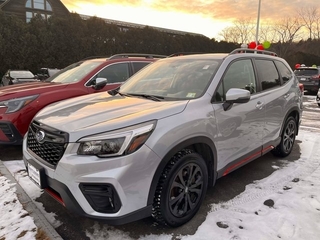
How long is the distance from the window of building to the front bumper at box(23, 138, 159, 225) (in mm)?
29393

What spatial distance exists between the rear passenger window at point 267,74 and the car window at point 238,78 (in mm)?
207

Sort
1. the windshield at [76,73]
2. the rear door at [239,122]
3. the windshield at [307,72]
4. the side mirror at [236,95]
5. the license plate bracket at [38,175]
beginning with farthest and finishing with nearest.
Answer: the windshield at [307,72]
the windshield at [76,73]
the rear door at [239,122]
the side mirror at [236,95]
the license plate bracket at [38,175]

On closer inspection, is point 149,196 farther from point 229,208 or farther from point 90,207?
point 229,208

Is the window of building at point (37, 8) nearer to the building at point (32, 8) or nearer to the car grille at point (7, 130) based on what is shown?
the building at point (32, 8)

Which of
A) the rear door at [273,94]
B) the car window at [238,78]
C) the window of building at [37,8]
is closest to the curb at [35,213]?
the car window at [238,78]

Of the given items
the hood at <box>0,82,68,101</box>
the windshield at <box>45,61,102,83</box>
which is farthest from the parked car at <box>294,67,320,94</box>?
the hood at <box>0,82,68,101</box>

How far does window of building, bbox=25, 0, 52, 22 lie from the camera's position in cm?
2712

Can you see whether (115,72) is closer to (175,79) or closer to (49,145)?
(175,79)

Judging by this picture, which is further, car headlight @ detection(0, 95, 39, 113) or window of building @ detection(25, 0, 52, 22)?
window of building @ detection(25, 0, 52, 22)

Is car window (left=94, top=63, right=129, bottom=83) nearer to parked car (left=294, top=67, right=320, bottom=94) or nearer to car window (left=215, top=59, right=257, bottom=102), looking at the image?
car window (left=215, top=59, right=257, bottom=102)

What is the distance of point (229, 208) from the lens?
2.97 meters

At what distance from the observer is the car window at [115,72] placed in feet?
17.1

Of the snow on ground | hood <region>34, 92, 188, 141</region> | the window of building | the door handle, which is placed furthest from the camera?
the window of building

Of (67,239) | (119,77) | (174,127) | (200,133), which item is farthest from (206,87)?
(119,77)
